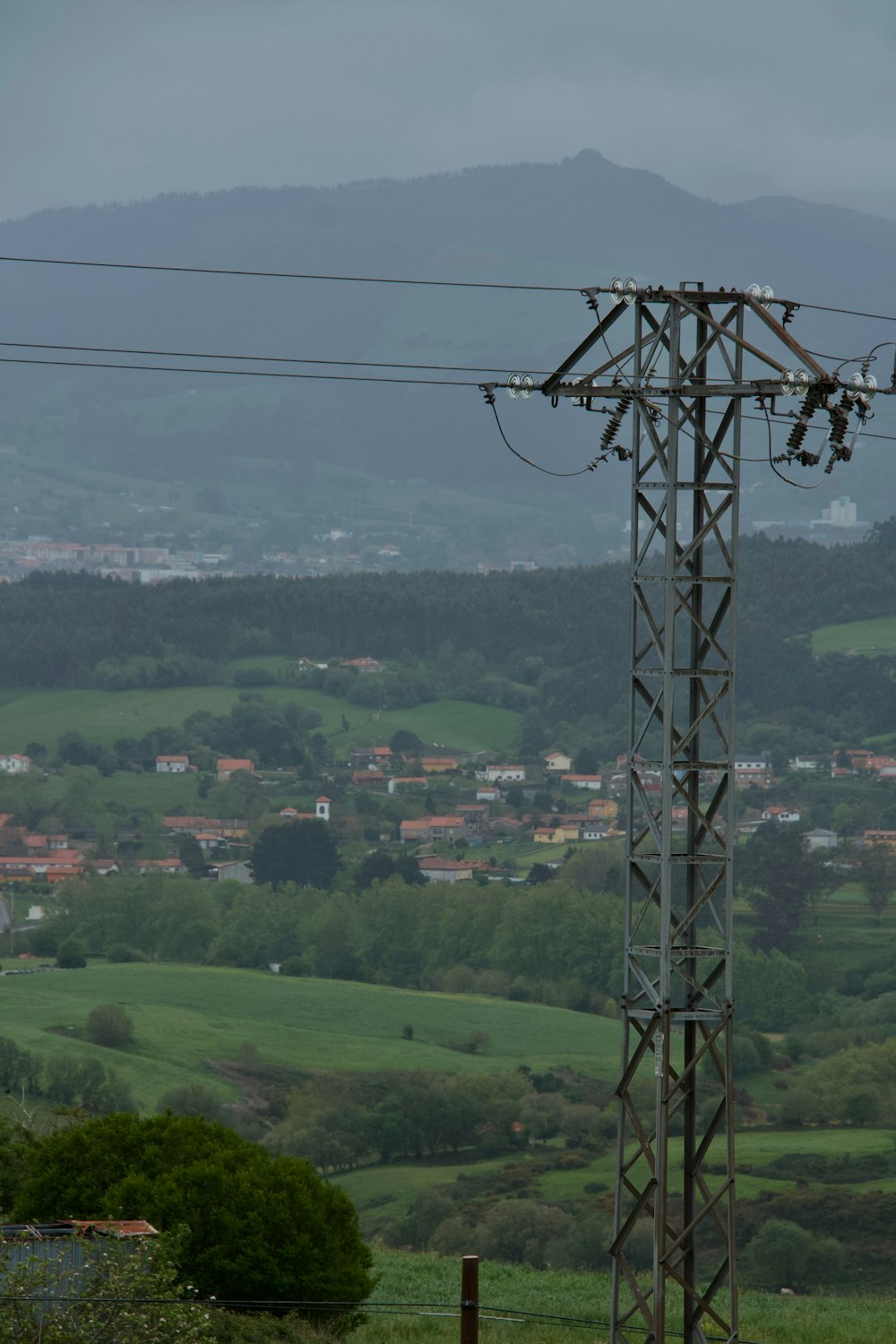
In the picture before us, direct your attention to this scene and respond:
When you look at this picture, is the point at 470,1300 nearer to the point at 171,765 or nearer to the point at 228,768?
the point at 228,768

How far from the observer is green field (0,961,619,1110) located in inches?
4429

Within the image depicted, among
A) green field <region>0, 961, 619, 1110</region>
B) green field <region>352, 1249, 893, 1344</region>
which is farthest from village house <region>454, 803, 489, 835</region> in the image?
green field <region>352, 1249, 893, 1344</region>

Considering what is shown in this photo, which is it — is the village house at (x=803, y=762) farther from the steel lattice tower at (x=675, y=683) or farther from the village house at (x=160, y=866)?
the steel lattice tower at (x=675, y=683)

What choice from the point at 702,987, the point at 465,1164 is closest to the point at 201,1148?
the point at 702,987

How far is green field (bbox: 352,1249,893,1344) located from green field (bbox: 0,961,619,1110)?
61.6 m

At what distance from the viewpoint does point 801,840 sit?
155 meters

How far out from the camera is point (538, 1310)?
3791 centimetres

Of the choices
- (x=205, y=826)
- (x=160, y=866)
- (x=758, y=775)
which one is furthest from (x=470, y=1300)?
(x=758, y=775)

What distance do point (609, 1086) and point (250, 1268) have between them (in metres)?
89.7

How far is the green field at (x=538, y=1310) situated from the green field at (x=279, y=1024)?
61586 mm

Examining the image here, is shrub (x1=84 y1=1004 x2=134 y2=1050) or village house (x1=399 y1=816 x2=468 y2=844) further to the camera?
village house (x1=399 y1=816 x2=468 y2=844)

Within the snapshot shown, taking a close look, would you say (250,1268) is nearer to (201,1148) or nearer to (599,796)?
(201,1148)

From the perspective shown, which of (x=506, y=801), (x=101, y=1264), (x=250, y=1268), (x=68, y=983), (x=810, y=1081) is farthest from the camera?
(x=506, y=801)

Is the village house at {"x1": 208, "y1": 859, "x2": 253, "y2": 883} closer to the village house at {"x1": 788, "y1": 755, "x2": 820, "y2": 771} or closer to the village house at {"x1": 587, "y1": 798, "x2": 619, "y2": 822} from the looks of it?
the village house at {"x1": 587, "y1": 798, "x2": 619, "y2": 822}
